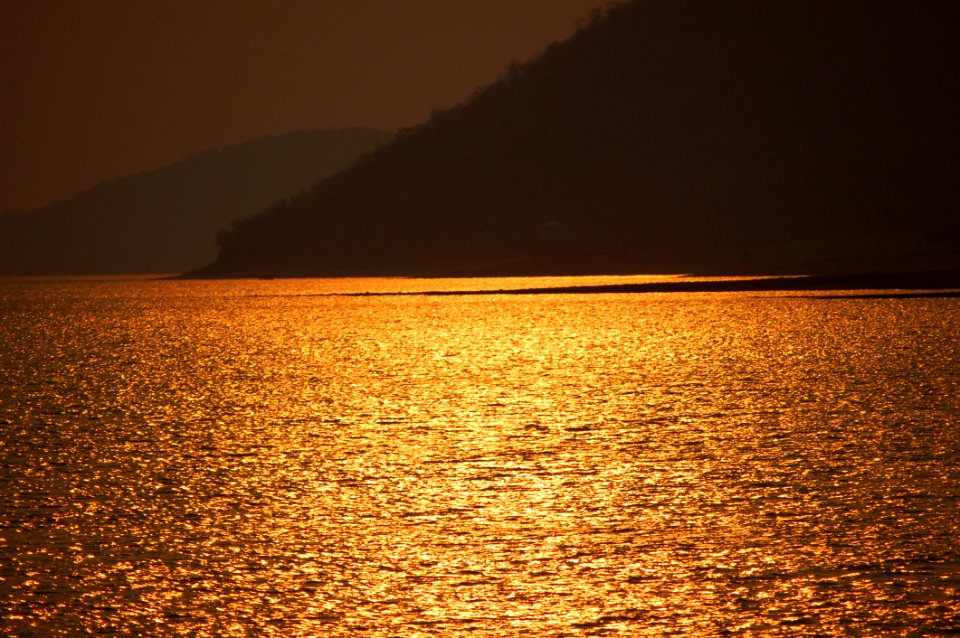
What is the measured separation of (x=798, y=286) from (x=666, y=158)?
88761 mm

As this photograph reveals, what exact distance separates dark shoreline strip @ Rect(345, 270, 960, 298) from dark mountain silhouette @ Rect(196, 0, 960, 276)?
121ft

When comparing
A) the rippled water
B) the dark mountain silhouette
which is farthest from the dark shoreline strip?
the rippled water

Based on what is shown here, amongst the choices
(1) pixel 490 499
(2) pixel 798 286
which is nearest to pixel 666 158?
(2) pixel 798 286

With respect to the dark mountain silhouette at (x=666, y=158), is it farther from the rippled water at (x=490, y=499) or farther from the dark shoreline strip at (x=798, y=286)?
the rippled water at (x=490, y=499)

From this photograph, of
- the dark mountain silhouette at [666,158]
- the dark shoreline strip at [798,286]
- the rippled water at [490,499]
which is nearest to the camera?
the rippled water at [490,499]

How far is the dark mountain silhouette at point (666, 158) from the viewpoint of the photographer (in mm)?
145875

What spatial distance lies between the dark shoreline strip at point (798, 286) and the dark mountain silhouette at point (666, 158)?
3674cm

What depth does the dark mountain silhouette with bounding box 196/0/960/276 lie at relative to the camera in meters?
146

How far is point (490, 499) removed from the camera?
49.1ft

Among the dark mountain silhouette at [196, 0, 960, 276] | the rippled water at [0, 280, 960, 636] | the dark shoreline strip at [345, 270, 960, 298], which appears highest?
the dark mountain silhouette at [196, 0, 960, 276]

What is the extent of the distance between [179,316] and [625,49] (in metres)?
122

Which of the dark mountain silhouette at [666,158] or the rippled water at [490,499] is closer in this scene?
the rippled water at [490,499]

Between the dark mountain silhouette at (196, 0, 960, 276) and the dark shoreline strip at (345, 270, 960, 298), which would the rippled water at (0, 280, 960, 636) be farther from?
the dark mountain silhouette at (196, 0, 960, 276)

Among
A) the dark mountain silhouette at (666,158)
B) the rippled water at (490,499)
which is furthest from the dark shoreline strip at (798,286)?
the rippled water at (490,499)
